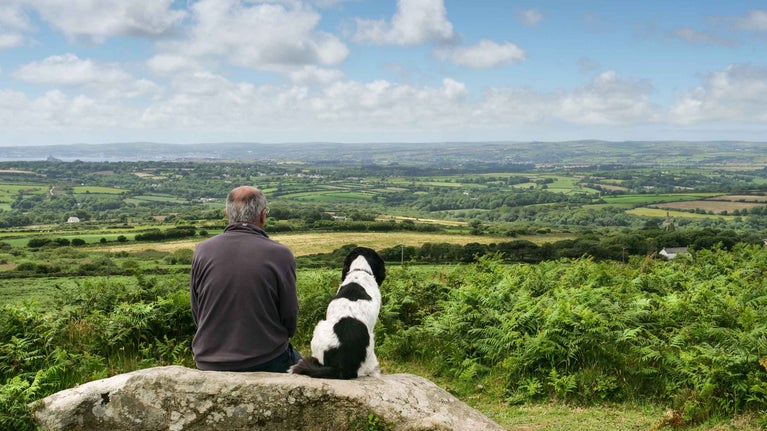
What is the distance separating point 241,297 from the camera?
4.94 metres

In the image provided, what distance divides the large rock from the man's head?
1543 millimetres

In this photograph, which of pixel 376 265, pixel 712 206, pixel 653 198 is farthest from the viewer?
pixel 653 198

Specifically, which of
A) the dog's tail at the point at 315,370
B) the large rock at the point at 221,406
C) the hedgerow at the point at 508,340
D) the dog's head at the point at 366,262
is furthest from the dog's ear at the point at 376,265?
the hedgerow at the point at 508,340

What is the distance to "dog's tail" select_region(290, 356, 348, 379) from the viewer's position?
5.40 m

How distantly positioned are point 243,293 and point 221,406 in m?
1.13

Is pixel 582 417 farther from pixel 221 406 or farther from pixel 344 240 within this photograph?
pixel 344 240

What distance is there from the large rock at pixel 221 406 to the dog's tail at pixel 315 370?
0.14 m

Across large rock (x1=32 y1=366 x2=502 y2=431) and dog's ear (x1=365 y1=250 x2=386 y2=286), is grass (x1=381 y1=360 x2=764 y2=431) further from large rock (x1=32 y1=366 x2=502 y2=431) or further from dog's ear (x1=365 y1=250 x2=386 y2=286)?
dog's ear (x1=365 y1=250 x2=386 y2=286)

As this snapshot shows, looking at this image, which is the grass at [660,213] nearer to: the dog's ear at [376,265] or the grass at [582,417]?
the grass at [582,417]

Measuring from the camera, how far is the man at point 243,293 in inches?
195

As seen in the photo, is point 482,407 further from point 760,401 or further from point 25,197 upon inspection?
point 25,197

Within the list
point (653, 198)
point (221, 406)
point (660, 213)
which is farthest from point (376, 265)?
point (653, 198)

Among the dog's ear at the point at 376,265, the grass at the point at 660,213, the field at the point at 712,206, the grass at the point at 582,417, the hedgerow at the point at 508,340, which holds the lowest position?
the grass at the point at 660,213

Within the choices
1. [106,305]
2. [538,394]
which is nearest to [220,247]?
[538,394]
